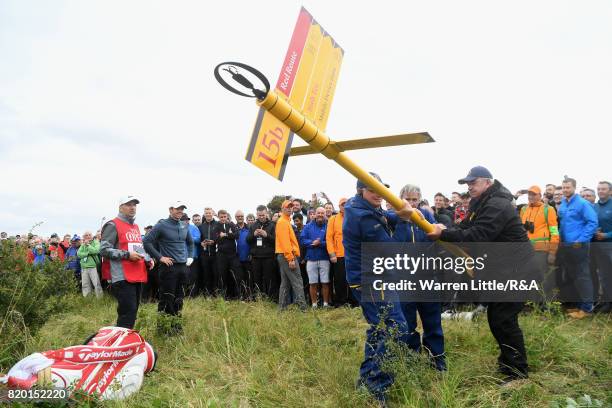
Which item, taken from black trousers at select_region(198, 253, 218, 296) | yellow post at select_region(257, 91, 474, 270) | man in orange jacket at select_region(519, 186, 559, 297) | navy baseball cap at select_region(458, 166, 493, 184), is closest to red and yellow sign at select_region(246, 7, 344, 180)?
yellow post at select_region(257, 91, 474, 270)

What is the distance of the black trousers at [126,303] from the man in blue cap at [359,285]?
287 cm

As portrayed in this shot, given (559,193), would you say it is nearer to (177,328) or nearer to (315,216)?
(315,216)

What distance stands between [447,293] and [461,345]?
96cm

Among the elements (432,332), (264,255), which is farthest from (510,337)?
(264,255)

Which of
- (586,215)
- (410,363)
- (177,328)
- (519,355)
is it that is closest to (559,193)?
(586,215)

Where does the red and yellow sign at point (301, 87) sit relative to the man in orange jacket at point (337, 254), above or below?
above

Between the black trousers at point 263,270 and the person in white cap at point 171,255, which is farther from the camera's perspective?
the black trousers at point 263,270

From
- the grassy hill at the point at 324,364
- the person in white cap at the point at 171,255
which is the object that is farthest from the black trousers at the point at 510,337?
the person in white cap at the point at 171,255

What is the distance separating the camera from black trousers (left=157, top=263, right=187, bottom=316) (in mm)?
6125

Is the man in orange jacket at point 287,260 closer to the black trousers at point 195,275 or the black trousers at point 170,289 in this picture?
the black trousers at point 170,289

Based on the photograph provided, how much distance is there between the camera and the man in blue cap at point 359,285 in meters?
3.62

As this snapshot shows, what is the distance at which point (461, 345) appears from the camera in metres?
4.93

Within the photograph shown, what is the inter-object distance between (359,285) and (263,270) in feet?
18.6

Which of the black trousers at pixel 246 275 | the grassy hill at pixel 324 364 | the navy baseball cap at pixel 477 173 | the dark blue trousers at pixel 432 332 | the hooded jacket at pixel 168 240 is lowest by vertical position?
the grassy hill at pixel 324 364
